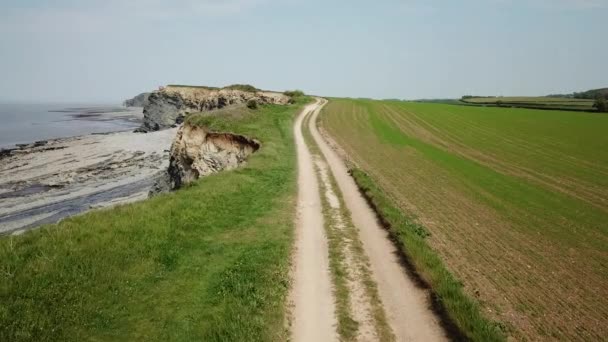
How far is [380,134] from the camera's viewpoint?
5084cm

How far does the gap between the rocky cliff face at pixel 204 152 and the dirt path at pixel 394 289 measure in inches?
757

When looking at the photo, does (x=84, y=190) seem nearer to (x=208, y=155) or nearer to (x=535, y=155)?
(x=208, y=155)

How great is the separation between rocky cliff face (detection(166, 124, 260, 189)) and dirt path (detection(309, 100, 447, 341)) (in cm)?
1922

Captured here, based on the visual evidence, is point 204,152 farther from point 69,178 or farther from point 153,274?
point 153,274

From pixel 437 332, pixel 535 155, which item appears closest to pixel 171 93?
pixel 535 155

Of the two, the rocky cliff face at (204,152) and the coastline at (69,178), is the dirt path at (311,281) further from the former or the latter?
the coastline at (69,178)

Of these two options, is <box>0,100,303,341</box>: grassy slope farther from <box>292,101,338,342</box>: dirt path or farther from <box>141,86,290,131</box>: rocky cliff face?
<box>141,86,290,131</box>: rocky cliff face

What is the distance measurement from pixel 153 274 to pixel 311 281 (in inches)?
199

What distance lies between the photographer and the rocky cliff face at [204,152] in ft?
122

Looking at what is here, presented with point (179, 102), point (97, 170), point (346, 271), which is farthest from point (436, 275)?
point (179, 102)

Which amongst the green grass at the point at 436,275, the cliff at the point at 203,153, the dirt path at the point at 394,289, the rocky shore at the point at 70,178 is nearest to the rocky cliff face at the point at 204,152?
the cliff at the point at 203,153

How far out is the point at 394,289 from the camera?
11.9 metres

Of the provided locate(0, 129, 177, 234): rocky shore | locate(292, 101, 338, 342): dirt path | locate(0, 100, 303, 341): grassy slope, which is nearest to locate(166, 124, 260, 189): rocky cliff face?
locate(0, 129, 177, 234): rocky shore

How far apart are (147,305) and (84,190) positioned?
3643 centimetres
